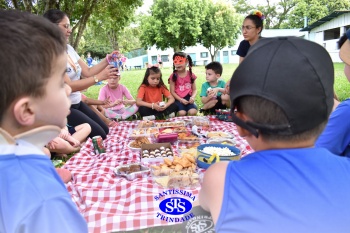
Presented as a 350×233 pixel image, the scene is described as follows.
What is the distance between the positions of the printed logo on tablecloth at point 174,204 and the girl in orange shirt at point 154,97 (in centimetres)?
280

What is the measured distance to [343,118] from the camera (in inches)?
63.9

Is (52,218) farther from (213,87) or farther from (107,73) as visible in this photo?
(213,87)

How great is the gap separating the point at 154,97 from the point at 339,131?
12.9 ft

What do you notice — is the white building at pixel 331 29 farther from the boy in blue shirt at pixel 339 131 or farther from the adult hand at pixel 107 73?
the boy in blue shirt at pixel 339 131

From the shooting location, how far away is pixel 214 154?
258 cm

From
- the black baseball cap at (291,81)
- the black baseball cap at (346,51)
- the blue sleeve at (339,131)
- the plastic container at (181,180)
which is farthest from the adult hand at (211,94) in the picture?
the black baseball cap at (291,81)

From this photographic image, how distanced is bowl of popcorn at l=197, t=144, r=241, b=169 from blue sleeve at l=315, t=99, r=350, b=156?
37.1 inches

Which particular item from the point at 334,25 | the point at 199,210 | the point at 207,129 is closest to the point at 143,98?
the point at 207,129

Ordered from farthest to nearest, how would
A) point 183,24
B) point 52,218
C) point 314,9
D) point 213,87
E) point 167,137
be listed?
1. point 314,9
2. point 183,24
3. point 213,87
4. point 167,137
5. point 52,218

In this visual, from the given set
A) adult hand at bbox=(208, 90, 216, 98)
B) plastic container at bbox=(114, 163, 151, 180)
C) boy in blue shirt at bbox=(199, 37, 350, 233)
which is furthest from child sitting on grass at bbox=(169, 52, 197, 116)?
boy in blue shirt at bbox=(199, 37, 350, 233)

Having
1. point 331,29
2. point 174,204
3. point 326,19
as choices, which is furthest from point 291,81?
point 331,29

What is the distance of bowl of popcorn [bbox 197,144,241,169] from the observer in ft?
8.40

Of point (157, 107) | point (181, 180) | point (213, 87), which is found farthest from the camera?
point (213, 87)

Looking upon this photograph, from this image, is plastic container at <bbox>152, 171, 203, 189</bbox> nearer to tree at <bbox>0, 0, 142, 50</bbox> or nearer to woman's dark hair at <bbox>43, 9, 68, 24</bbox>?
woman's dark hair at <bbox>43, 9, 68, 24</bbox>
